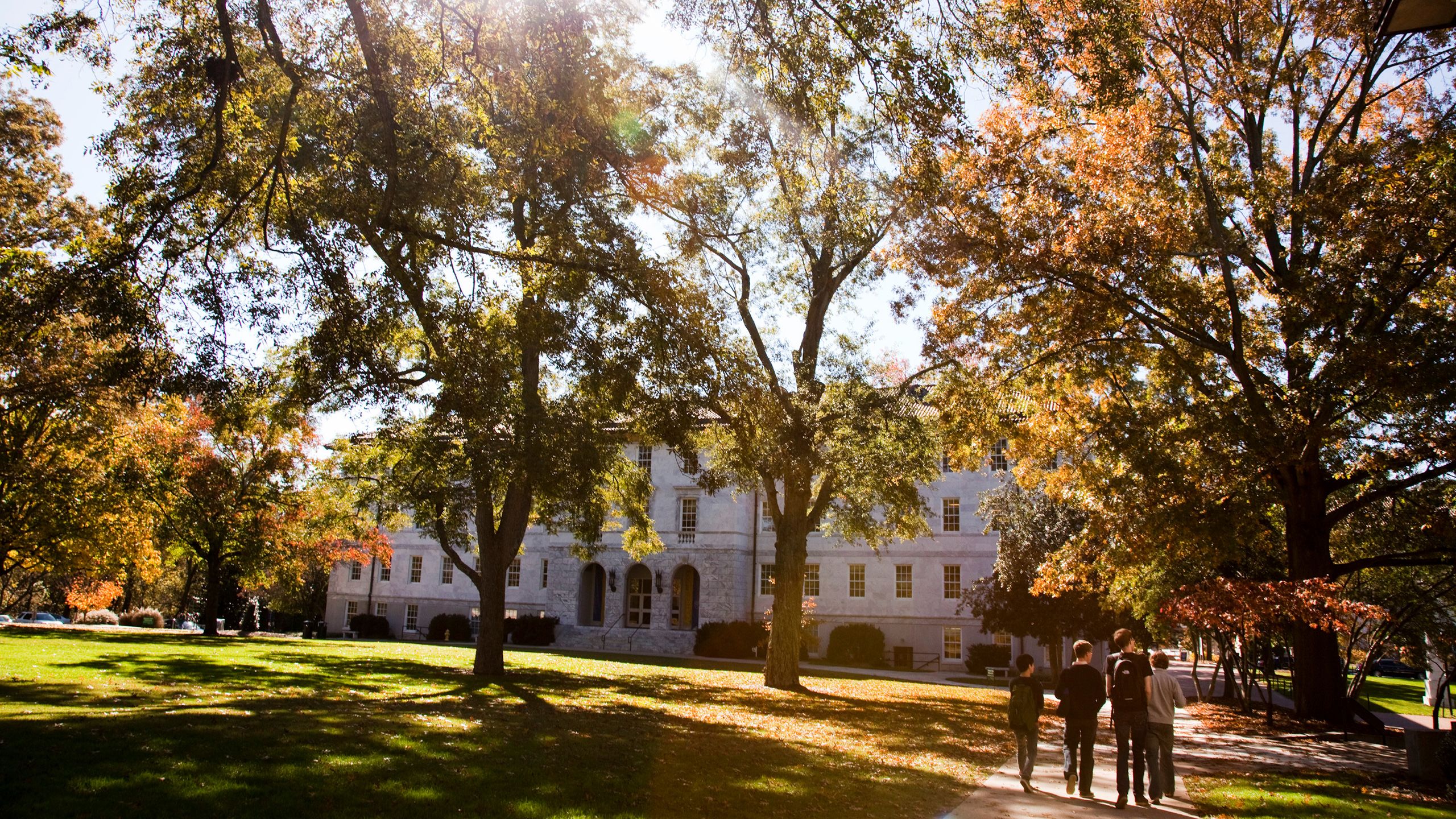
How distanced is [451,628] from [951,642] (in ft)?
82.6

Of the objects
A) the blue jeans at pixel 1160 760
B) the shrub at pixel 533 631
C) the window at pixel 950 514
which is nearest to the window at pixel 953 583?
the window at pixel 950 514

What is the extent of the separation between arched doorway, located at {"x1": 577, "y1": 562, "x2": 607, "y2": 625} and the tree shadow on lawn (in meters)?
35.1

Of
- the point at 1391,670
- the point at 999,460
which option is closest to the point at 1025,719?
the point at 999,460

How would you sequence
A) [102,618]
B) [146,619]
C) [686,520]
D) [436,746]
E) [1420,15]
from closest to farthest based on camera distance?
1. [1420,15]
2. [436,746]
3. [686,520]
4. [146,619]
5. [102,618]

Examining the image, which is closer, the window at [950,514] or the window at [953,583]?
the window at [953,583]

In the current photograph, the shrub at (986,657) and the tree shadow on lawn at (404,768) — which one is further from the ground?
the tree shadow on lawn at (404,768)

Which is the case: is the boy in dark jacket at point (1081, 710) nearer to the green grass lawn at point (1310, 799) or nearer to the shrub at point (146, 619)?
the green grass lawn at point (1310, 799)

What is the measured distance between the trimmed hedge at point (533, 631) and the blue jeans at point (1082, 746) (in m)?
37.8

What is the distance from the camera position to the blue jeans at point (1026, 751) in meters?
10.2

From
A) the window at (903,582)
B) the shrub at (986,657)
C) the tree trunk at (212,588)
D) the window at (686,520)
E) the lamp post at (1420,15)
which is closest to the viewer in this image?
the lamp post at (1420,15)

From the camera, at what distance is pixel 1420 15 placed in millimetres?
6156

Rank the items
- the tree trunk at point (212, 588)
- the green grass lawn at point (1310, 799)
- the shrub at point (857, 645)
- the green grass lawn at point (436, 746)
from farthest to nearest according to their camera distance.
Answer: the shrub at point (857, 645)
the tree trunk at point (212, 588)
the green grass lawn at point (1310, 799)
the green grass lawn at point (436, 746)

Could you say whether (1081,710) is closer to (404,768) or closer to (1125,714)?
(1125,714)

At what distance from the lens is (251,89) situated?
10.6 metres
